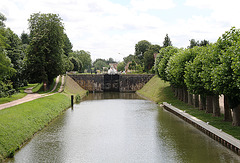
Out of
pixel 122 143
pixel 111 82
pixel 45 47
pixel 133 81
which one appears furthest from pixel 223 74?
pixel 111 82

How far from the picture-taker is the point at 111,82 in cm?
10644

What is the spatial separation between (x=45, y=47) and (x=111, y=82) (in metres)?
39.7

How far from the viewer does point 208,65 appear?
34938 millimetres

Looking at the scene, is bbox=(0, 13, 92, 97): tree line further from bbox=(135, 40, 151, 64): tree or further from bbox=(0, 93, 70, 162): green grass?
bbox=(135, 40, 151, 64): tree

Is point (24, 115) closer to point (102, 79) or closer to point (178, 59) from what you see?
point (178, 59)

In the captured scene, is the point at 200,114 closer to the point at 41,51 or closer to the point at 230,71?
the point at 230,71

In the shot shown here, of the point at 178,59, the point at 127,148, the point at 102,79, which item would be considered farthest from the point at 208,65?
the point at 102,79

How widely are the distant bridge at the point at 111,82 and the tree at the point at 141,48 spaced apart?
6960cm

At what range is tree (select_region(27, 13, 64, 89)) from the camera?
71.3 metres

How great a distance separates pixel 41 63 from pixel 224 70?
5174 centimetres

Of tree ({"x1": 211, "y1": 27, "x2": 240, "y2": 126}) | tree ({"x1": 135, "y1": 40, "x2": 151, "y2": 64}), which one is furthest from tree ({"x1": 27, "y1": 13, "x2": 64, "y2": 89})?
tree ({"x1": 135, "y1": 40, "x2": 151, "y2": 64})

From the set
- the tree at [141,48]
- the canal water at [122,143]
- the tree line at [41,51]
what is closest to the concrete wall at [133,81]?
the tree line at [41,51]

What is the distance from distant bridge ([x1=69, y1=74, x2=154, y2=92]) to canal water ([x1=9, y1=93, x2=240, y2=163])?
61.1 m

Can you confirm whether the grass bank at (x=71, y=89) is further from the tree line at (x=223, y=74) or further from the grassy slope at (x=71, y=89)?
the tree line at (x=223, y=74)
